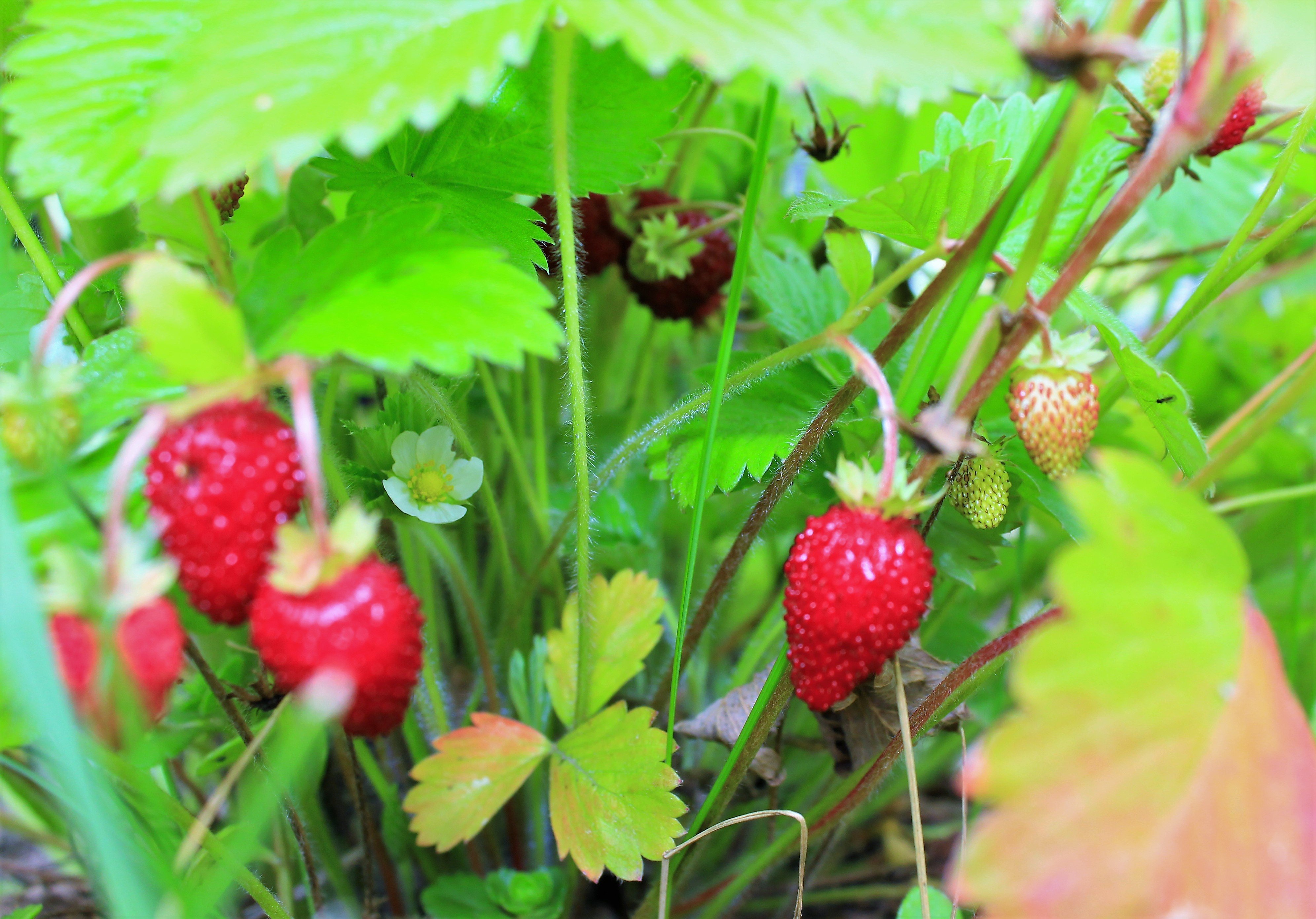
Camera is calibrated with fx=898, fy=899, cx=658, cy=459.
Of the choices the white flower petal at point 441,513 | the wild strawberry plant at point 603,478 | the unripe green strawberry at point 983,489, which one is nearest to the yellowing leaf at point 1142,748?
the wild strawberry plant at point 603,478

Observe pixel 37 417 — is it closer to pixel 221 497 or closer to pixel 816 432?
pixel 221 497

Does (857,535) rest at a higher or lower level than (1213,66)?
lower

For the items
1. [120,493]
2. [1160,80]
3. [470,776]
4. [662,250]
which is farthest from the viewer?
[662,250]

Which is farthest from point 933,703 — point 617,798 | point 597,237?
point 597,237

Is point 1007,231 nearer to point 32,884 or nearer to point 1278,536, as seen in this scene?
point 1278,536

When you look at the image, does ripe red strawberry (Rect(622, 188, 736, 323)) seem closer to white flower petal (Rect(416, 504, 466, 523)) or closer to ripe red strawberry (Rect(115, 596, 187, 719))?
white flower petal (Rect(416, 504, 466, 523))

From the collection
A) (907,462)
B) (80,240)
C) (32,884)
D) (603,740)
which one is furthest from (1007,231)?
(32,884)
